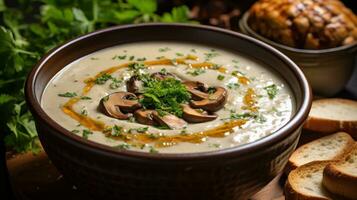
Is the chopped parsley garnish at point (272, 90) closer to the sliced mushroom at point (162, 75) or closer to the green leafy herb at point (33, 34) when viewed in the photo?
the sliced mushroom at point (162, 75)

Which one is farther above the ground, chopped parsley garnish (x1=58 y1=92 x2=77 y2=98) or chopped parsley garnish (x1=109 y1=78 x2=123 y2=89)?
chopped parsley garnish (x1=109 y1=78 x2=123 y2=89)

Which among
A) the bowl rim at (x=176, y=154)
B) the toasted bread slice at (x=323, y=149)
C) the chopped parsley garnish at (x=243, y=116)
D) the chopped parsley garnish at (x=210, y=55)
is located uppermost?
the bowl rim at (x=176, y=154)

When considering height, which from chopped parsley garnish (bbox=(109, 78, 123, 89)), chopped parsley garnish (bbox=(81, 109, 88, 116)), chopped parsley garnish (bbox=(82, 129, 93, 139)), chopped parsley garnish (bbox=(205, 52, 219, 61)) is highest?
chopped parsley garnish (bbox=(82, 129, 93, 139))

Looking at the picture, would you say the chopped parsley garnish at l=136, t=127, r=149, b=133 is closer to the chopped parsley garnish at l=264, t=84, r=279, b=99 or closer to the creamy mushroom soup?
the creamy mushroom soup

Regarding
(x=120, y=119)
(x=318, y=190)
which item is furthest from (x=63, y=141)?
(x=318, y=190)

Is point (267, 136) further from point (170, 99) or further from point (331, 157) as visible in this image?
point (331, 157)

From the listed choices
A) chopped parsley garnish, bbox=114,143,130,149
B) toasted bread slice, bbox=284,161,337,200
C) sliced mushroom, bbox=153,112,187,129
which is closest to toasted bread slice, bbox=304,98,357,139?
toasted bread slice, bbox=284,161,337,200

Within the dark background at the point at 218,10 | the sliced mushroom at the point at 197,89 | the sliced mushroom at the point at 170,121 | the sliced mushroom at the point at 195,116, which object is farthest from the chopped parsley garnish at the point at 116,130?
the dark background at the point at 218,10
